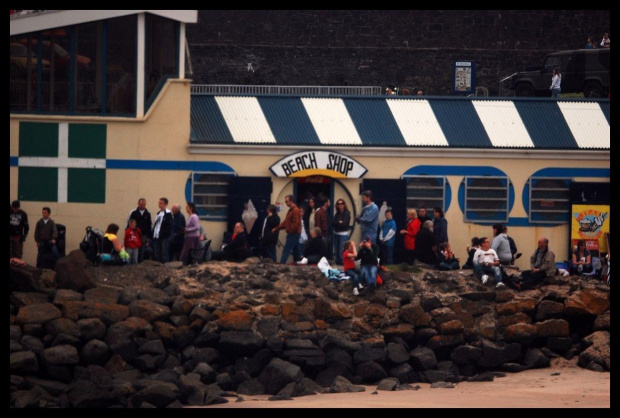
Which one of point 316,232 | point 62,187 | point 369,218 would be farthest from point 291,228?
point 62,187

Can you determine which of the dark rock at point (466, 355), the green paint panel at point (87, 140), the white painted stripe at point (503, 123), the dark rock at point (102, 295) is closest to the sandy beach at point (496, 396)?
the dark rock at point (466, 355)

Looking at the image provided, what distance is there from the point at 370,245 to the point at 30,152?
Result: 805cm

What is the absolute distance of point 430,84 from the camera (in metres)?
50.2

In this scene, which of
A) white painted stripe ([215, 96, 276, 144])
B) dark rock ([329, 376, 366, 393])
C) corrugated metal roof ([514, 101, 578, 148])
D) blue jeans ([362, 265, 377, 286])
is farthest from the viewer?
corrugated metal roof ([514, 101, 578, 148])

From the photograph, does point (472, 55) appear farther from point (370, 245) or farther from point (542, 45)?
point (370, 245)

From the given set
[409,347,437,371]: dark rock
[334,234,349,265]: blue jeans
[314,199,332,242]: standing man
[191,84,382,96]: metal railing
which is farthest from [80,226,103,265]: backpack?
[191,84,382,96]: metal railing

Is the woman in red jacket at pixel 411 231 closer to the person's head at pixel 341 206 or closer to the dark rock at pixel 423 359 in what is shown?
the person's head at pixel 341 206

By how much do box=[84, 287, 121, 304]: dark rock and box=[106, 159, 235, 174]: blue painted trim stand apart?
12.4ft

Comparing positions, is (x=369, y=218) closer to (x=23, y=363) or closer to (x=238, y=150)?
(x=238, y=150)

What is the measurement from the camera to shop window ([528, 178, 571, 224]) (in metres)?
29.7

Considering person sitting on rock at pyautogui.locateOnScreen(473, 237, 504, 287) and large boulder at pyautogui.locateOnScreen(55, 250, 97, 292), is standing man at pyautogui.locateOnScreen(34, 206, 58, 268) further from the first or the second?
person sitting on rock at pyautogui.locateOnScreen(473, 237, 504, 287)
